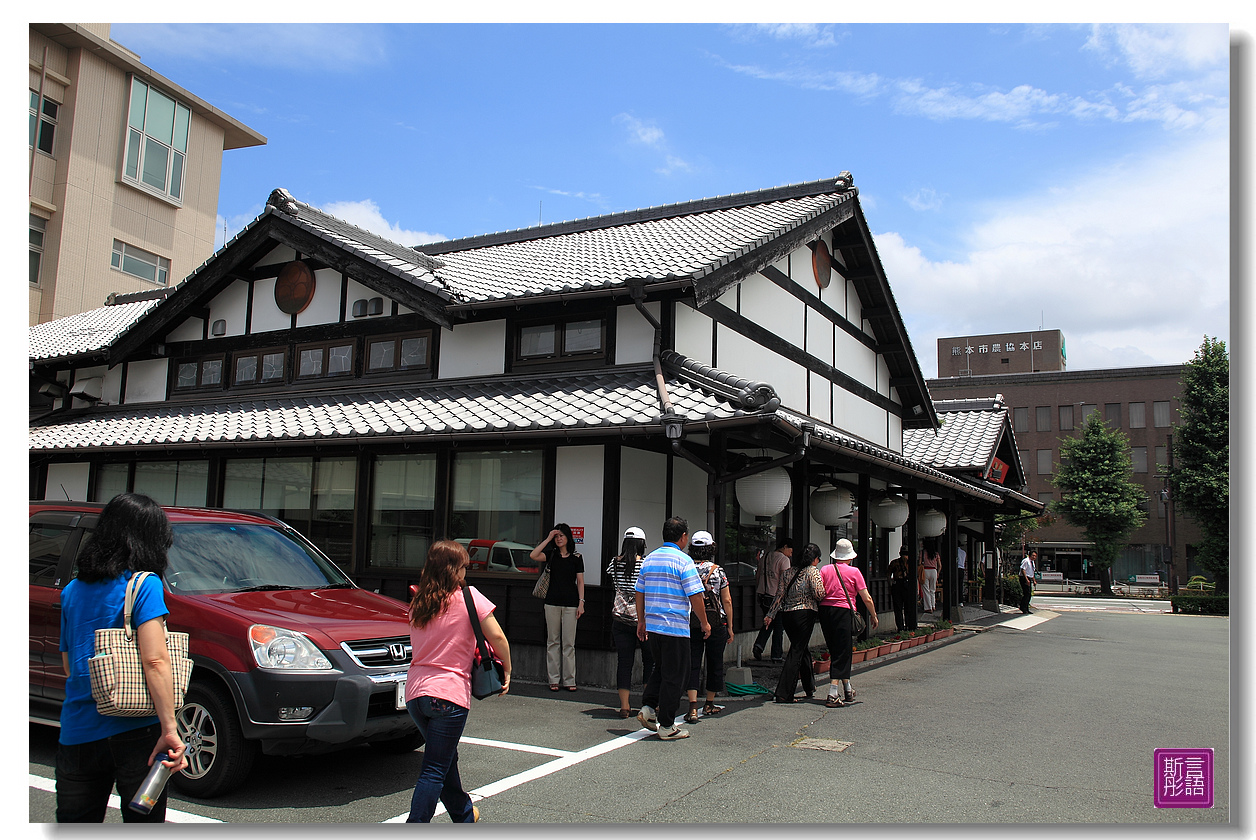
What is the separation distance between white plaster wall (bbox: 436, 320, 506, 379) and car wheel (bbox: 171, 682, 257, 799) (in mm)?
7178

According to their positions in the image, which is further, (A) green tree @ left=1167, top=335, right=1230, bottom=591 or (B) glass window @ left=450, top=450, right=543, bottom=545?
(A) green tree @ left=1167, top=335, right=1230, bottom=591

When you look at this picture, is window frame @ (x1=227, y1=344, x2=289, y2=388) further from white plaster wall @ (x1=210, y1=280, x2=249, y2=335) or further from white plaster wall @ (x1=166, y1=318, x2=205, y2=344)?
white plaster wall @ (x1=166, y1=318, x2=205, y2=344)

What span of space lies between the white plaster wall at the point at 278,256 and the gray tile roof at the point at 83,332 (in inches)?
84.6

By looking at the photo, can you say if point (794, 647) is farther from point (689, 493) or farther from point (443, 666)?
point (443, 666)

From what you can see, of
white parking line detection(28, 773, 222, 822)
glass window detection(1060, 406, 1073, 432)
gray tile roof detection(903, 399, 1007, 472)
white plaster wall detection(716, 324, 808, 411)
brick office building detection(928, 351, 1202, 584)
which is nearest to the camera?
white parking line detection(28, 773, 222, 822)

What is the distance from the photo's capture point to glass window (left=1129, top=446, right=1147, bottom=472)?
180 feet

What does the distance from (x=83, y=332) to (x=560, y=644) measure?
50.9 ft

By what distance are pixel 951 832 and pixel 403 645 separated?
3.68 m

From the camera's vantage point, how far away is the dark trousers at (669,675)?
23.9 ft

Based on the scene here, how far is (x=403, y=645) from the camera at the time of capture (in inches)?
237

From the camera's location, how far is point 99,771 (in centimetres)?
378

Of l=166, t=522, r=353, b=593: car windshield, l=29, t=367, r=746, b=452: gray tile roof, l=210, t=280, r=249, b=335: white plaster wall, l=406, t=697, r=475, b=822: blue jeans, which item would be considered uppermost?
l=210, t=280, r=249, b=335: white plaster wall

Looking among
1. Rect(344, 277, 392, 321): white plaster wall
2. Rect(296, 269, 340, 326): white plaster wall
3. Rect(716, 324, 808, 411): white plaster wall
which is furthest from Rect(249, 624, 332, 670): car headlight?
Rect(296, 269, 340, 326): white plaster wall

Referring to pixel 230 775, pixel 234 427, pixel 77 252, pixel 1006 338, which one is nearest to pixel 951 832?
pixel 230 775
